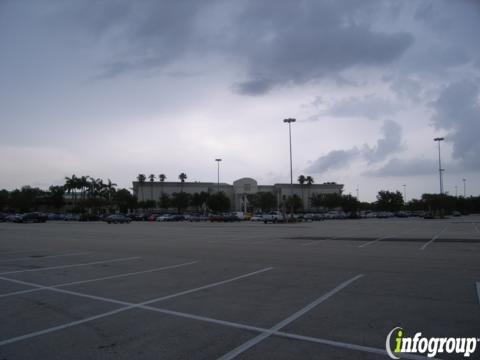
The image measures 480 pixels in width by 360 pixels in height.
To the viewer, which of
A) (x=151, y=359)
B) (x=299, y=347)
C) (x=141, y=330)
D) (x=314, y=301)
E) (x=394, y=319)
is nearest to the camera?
(x=151, y=359)

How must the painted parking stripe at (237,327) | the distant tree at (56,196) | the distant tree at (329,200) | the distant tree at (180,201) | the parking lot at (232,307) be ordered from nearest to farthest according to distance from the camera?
the painted parking stripe at (237,327) < the parking lot at (232,307) < the distant tree at (180,201) < the distant tree at (329,200) < the distant tree at (56,196)

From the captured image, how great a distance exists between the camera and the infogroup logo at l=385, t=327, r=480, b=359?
5.48m

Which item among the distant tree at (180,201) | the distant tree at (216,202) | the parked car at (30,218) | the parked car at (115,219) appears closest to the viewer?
the parked car at (30,218)

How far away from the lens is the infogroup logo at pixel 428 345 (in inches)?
216

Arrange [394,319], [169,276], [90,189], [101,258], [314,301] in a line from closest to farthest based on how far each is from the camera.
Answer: [394,319], [314,301], [169,276], [101,258], [90,189]

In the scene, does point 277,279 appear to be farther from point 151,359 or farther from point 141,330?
point 151,359

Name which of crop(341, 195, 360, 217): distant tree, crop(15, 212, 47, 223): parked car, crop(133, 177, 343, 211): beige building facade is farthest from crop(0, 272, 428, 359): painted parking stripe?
crop(133, 177, 343, 211): beige building facade

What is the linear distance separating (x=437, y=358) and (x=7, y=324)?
259 inches

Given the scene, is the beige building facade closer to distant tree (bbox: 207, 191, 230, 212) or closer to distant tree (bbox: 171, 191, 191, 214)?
distant tree (bbox: 207, 191, 230, 212)

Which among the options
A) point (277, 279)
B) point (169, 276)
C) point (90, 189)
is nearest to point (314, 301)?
point (277, 279)

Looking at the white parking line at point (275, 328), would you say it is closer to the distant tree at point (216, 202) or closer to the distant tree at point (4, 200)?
the distant tree at point (216, 202)

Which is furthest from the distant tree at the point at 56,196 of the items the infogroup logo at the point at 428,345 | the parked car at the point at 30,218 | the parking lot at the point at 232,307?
the infogroup logo at the point at 428,345

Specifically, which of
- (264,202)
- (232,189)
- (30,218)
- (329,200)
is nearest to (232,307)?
(30,218)

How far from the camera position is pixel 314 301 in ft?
27.1
